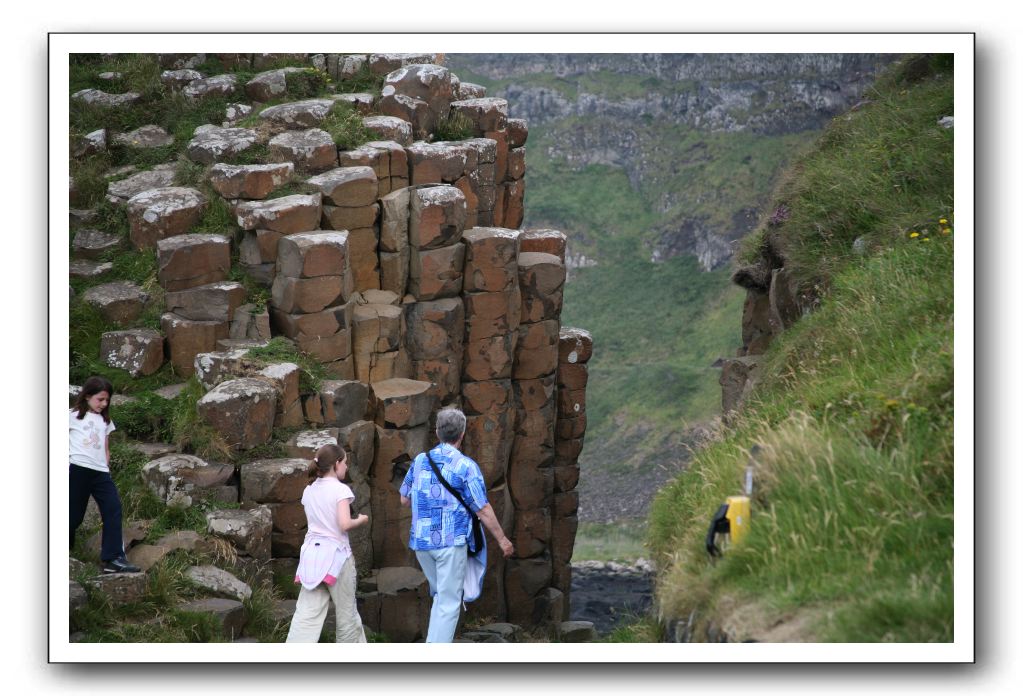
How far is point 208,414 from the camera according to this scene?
15.8 metres

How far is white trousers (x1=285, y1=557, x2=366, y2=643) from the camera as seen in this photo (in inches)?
432

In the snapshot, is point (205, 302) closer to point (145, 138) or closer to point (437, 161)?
point (145, 138)

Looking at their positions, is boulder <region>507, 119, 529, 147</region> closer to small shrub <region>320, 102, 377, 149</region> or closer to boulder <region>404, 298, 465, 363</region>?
small shrub <region>320, 102, 377, 149</region>

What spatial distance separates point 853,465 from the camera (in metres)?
9.66

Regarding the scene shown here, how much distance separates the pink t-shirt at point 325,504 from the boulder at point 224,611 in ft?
7.62

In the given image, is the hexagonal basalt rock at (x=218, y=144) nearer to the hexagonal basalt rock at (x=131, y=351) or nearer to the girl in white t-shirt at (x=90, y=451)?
the hexagonal basalt rock at (x=131, y=351)

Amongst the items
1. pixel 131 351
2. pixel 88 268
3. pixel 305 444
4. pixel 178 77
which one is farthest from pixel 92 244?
pixel 305 444

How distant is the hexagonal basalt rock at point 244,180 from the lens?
19.3 m

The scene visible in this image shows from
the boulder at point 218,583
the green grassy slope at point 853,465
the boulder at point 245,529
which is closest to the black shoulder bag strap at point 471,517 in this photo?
the green grassy slope at point 853,465

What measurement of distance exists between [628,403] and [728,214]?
15.3 metres

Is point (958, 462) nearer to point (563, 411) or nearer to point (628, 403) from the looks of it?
point (563, 411)

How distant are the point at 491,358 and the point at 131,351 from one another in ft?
24.4

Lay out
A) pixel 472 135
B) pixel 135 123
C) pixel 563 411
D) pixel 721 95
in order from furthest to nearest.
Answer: pixel 721 95 → pixel 563 411 → pixel 472 135 → pixel 135 123

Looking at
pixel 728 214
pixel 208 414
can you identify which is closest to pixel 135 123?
pixel 208 414
